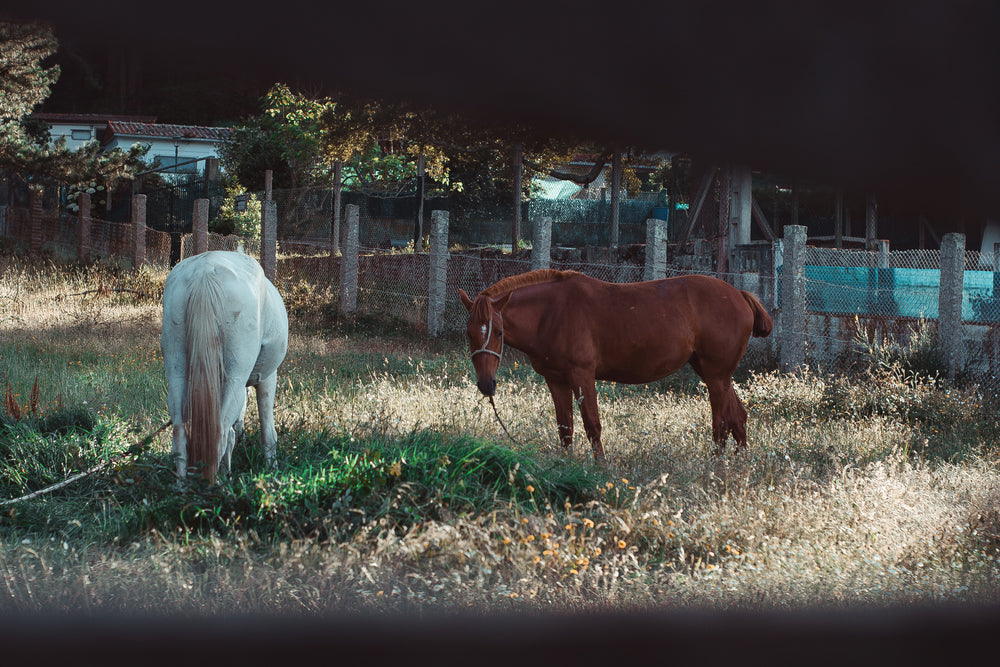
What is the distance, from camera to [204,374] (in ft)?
12.6

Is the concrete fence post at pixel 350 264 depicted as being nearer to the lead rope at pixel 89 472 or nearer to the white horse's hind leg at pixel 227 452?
the white horse's hind leg at pixel 227 452

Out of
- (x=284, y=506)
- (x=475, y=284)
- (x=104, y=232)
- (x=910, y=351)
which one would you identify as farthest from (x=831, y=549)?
(x=104, y=232)

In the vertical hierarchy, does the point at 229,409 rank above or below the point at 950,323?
below

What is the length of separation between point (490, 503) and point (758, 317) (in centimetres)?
341

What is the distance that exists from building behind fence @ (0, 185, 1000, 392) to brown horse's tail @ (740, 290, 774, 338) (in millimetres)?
209

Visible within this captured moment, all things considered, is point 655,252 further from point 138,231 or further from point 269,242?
point 138,231

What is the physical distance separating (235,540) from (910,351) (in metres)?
7.51

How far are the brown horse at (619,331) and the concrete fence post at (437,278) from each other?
625 centimetres

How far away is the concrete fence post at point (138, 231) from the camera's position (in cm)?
1652

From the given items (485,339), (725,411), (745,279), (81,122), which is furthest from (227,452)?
(745,279)

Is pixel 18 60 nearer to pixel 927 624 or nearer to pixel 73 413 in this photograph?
pixel 927 624

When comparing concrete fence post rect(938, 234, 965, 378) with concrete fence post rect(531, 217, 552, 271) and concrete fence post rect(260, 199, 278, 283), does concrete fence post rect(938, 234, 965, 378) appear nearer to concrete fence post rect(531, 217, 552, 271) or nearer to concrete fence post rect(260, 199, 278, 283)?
concrete fence post rect(531, 217, 552, 271)

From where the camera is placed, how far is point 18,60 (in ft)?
1.55

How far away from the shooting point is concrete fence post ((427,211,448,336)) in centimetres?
1255
